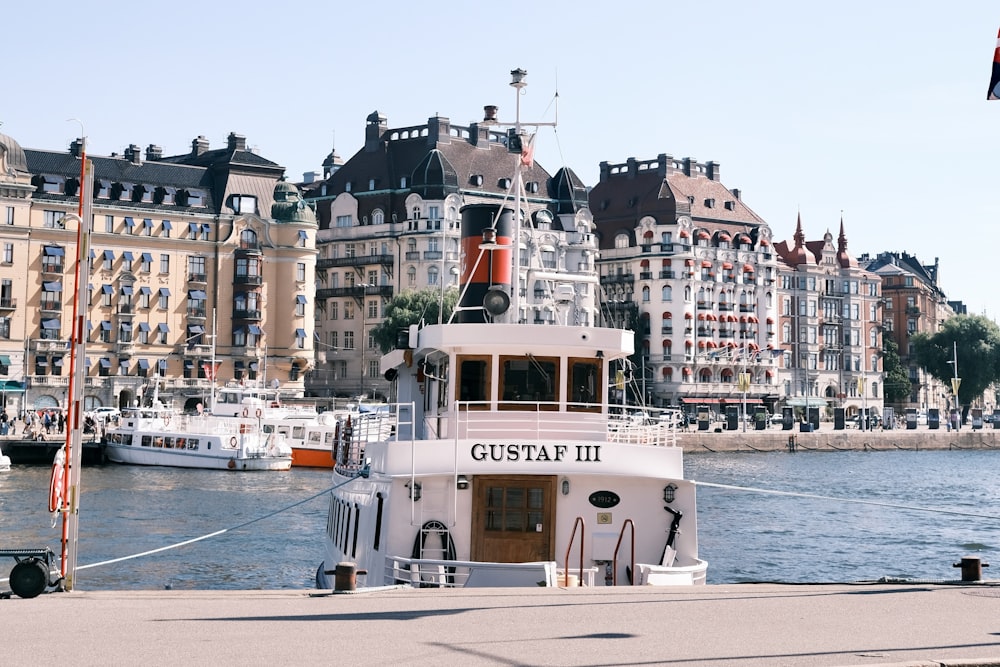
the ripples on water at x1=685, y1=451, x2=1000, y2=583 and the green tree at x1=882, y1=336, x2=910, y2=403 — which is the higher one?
the green tree at x1=882, y1=336, x2=910, y2=403

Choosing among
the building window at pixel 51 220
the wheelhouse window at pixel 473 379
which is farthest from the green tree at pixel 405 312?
the wheelhouse window at pixel 473 379

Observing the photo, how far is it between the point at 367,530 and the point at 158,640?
11966mm

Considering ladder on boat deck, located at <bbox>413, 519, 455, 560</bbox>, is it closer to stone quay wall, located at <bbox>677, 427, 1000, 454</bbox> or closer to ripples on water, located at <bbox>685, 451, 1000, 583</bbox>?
ripples on water, located at <bbox>685, 451, 1000, 583</bbox>

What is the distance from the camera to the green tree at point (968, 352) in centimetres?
18100

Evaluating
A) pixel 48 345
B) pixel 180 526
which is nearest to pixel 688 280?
pixel 48 345

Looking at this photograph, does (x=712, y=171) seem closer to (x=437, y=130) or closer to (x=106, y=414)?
(x=437, y=130)

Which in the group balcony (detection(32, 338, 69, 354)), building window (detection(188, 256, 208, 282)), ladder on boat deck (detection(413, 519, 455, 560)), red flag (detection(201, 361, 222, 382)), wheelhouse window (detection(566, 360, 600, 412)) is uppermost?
building window (detection(188, 256, 208, 282))

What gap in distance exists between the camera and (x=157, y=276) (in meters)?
125

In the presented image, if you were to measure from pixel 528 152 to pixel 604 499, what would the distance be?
8.02 meters

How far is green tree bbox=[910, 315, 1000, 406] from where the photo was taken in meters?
181

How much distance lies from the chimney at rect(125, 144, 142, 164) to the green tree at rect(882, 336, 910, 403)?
105254mm

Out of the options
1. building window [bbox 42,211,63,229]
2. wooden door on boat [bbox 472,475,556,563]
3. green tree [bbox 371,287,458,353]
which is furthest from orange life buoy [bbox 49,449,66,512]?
building window [bbox 42,211,63,229]

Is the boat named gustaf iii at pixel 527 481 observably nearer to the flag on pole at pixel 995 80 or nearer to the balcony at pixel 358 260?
the flag on pole at pixel 995 80

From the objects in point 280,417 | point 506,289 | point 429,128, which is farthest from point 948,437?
point 506,289
